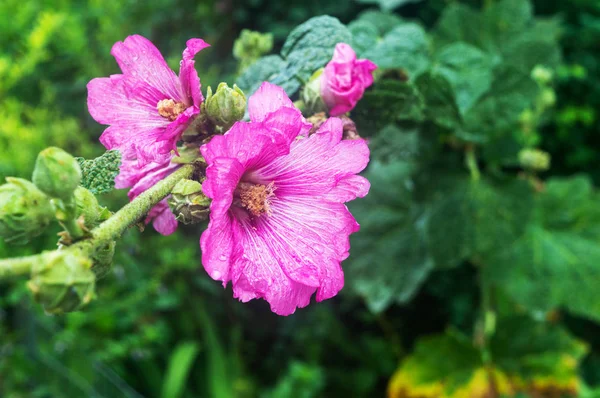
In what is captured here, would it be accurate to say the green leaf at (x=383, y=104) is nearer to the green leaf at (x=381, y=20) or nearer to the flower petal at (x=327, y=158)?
the flower petal at (x=327, y=158)

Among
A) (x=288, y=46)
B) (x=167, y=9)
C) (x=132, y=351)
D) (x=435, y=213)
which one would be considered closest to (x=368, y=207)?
(x=435, y=213)

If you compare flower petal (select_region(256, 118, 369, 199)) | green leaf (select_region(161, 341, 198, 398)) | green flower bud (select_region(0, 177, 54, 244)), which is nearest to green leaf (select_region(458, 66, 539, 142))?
flower petal (select_region(256, 118, 369, 199))

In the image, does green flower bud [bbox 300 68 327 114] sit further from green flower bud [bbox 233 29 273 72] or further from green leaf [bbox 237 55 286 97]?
green flower bud [bbox 233 29 273 72]

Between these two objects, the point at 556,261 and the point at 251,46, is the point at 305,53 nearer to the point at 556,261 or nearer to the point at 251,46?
the point at 251,46

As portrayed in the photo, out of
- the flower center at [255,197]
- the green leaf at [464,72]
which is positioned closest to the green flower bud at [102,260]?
the flower center at [255,197]

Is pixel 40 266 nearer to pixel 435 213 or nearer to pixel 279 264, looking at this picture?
pixel 279 264

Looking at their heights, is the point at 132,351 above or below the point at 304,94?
below

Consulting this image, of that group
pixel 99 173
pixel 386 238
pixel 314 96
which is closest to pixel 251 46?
pixel 314 96
